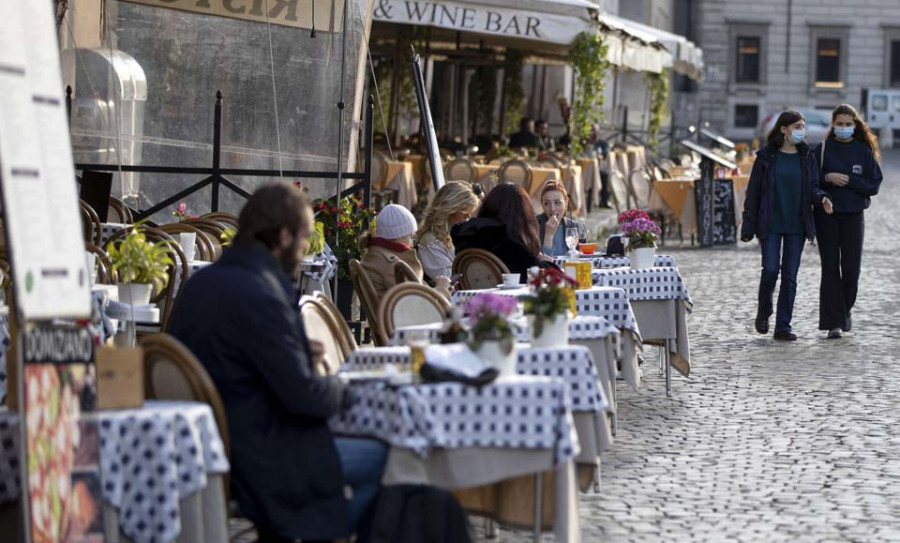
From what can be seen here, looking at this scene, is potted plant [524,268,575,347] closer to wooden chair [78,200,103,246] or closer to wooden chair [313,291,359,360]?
wooden chair [313,291,359,360]

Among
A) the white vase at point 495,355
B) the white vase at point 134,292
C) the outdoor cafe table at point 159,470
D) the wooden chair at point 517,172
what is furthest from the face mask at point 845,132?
the outdoor cafe table at point 159,470

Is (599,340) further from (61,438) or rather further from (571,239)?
(61,438)

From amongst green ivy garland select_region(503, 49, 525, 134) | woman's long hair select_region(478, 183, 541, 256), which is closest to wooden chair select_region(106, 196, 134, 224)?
woman's long hair select_region(478, 183, 541, 256)

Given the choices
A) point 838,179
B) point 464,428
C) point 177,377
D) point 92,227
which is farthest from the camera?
point 838,179

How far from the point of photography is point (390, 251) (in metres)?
9.02

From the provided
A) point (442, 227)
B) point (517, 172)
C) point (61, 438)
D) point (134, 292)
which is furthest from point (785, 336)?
point (61, 438)

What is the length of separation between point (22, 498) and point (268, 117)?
9517 millimetres

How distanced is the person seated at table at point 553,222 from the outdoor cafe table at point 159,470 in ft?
18.6

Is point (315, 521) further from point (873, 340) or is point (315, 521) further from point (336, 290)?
point (873, 340)

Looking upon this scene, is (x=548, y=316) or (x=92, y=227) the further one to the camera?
(x=92, y=227)

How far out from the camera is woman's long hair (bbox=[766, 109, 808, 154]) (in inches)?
494

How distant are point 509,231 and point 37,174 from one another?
16.4ft

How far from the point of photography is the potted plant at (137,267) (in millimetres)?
8305

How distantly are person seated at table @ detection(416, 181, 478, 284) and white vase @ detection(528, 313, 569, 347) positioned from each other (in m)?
3.30
